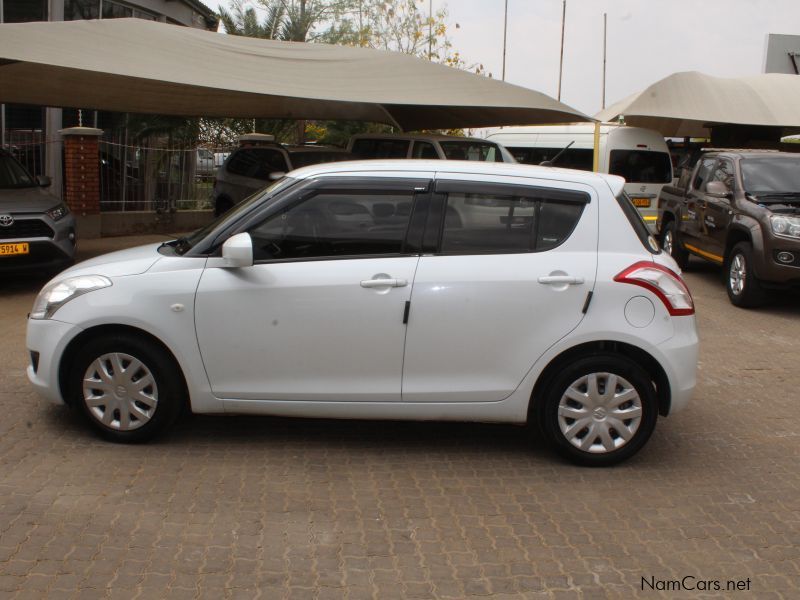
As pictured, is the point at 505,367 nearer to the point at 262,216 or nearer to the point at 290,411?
the point at 290,411

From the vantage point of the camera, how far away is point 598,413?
4.76 m

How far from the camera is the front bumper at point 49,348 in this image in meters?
4.86

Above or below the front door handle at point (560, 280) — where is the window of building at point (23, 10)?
above

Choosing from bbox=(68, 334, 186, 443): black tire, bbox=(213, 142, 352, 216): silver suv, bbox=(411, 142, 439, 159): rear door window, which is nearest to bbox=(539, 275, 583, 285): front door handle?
bbox=(68, 334, 186, 443): black tire

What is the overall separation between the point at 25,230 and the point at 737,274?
8.47m

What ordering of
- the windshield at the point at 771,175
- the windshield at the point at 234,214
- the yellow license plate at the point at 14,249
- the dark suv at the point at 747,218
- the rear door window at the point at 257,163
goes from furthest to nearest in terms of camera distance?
1. the rear door window at the point at 257,163
2. the windshield at the point at 771,175
3. the dark suv at the point at 747,218
4. the yellow license plate at the point at 14,249
5. the windshield at the point at 234,214

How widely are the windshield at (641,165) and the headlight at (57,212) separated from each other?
1052 cm

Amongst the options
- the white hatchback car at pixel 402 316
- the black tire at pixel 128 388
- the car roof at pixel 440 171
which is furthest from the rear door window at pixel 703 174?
the black tire at pixel 128 388

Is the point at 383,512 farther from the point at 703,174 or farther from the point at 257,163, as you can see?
the point at 257,163

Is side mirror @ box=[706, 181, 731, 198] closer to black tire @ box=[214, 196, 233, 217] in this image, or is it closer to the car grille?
the car grille

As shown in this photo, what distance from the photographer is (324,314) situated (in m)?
4.70

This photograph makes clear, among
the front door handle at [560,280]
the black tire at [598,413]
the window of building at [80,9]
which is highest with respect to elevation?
the window of building at [80,9]

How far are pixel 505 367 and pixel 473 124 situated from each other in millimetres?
13050

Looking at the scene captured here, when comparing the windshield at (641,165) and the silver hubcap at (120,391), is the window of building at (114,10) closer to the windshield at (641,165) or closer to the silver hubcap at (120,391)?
the windshield at (641,165)
